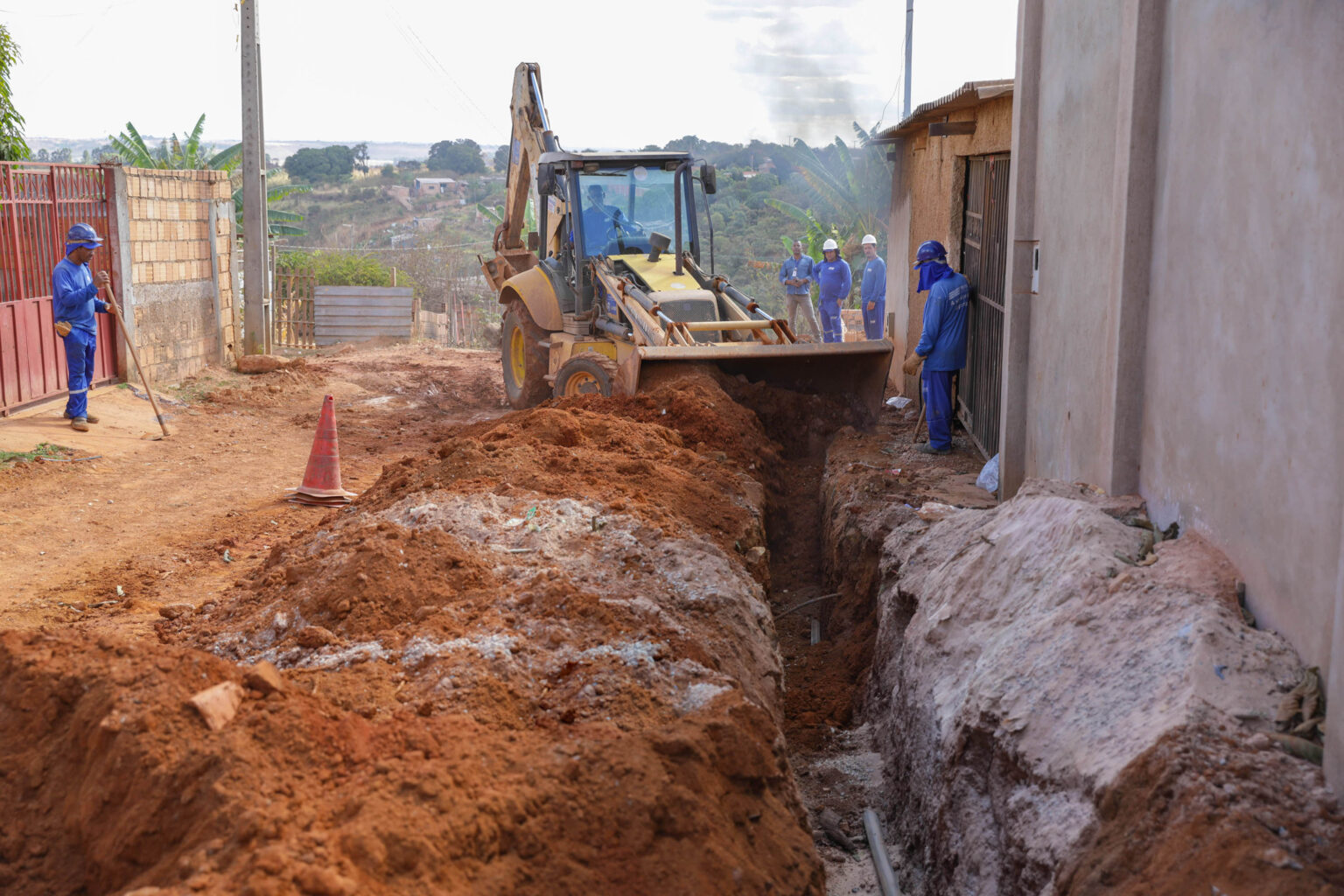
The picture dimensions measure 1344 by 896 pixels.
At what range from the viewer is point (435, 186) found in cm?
7612

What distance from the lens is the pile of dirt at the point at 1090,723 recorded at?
303cm

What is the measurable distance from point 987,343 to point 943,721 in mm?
5750

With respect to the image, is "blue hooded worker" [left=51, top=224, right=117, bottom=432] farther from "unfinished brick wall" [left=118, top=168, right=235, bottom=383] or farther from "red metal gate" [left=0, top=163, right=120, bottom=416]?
"unfinished brick wall" [left=118, top=168, right=235, bottom=383]

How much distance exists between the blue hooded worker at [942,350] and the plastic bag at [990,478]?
138cm

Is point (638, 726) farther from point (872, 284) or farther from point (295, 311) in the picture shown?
point (295, 311)

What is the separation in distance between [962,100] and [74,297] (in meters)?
9.15

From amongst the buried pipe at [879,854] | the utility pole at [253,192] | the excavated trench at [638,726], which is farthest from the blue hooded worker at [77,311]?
the buried pipe at [879,854]

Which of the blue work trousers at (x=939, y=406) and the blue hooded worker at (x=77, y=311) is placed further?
the blue hooded worker at (x=77, y=311)

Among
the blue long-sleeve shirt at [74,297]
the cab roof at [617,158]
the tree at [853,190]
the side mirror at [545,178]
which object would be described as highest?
the tree at [853,190]

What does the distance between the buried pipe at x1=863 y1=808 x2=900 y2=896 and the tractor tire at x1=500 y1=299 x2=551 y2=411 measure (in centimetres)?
819

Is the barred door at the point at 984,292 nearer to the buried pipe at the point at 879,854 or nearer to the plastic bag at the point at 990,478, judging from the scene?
the plastic bag at the point at 990,478

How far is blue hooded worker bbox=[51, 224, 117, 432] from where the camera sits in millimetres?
11695

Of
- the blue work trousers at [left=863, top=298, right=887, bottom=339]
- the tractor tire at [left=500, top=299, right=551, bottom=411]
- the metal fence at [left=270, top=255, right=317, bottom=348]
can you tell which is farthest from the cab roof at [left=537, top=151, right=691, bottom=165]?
the metal fence at [left=270, top=255, right=317, bottom=348]

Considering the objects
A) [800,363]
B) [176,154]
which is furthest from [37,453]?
[176,154]
